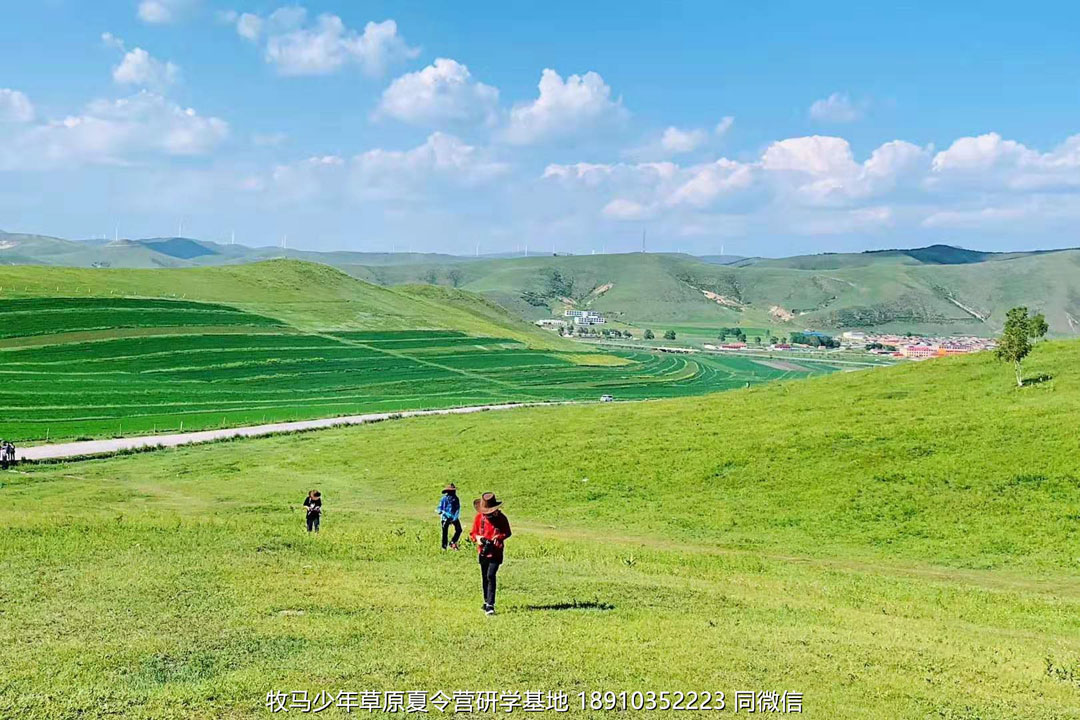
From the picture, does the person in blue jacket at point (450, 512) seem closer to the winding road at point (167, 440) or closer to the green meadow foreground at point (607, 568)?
the green meadow foreground at point (607, 568)

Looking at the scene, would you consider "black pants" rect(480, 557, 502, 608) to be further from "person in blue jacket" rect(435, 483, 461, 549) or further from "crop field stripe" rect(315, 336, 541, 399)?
"crop field stripe" rect(315, 336, 541, 399)

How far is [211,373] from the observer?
14500cm

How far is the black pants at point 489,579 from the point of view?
21234 millimetres

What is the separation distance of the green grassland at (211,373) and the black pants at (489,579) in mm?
75056

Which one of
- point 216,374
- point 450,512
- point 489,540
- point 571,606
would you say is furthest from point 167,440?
point 489,540

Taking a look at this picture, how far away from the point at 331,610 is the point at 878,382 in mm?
66051

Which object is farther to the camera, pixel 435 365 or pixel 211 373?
pixel 435 365

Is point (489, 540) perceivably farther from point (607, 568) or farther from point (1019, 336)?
point (1019, 336)

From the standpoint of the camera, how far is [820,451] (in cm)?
5288

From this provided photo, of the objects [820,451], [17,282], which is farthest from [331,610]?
[17,282]

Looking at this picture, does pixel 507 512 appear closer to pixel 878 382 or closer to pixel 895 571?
pixel 895 571

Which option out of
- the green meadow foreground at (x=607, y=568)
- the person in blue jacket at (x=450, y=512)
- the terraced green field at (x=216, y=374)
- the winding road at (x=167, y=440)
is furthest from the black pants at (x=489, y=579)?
the terraced green field at (x=216, y=374)

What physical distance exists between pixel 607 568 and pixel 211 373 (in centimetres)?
12771

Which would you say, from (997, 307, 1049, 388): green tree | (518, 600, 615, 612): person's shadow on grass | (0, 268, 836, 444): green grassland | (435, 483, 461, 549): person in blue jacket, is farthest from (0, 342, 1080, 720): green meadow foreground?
(0, 268, 836, 444): green grassland
